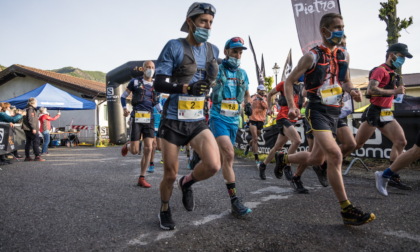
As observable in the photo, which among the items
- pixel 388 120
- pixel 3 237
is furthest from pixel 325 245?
pixel 388 120

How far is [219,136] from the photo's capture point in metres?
3.80

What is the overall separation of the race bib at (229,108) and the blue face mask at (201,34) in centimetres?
115

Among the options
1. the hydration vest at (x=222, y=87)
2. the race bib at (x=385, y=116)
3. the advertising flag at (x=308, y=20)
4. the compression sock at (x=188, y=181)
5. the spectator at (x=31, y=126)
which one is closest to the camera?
the compression sock at (x=188, y=181)

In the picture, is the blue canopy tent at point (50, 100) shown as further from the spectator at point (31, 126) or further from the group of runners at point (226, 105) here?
the group of runners at point (226, 105)

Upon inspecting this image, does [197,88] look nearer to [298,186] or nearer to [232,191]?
[232,191]

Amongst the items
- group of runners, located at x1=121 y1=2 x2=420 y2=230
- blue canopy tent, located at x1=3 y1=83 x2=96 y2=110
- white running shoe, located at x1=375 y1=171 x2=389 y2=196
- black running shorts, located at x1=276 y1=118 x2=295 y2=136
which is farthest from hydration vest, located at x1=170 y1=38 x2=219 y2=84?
blue canopy tent, located at x1=3 y1=83 x2=96 y2=110

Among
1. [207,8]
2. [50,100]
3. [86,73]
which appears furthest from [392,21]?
[86,73]

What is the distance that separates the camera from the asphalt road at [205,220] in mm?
2498

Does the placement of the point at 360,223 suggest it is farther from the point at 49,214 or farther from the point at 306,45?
the point at 306,45

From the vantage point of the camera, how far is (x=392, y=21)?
9.98 meters

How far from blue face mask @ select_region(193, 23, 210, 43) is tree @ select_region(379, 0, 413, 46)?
30.2 feet

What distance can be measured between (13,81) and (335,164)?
2918 centimetres

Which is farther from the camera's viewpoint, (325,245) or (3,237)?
(3,237)

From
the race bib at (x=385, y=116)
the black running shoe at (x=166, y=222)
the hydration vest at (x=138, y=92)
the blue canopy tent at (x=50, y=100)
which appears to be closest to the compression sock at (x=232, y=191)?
the black running shoe at (x=166, y=222)
